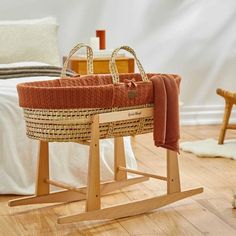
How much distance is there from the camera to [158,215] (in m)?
3.30

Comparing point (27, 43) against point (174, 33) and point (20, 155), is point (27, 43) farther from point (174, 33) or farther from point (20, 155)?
point (20, 155)

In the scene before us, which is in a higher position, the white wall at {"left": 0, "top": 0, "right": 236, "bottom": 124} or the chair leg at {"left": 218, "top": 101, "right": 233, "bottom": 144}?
the white wall at {"left": 0, "top": 0, "right": 236, "bottom": 124}

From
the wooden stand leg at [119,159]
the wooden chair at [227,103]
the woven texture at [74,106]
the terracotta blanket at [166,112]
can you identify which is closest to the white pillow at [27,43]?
the wooden chair at [227,103]

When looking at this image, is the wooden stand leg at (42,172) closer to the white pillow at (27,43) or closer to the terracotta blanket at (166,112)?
the terracotta blanket at (166,112)

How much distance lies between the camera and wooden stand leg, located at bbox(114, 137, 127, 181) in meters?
3.75

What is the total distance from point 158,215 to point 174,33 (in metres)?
2.87

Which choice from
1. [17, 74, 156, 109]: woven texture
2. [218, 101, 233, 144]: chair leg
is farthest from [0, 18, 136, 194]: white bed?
[218, 101, 233, 144]: chair leg

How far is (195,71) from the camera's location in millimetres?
5980

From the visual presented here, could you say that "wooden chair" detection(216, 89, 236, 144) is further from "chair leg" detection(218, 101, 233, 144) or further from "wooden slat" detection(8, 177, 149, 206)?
"wooden slat" detection(8, 177, 149, 206)

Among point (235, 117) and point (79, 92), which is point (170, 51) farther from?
point (79, 92)

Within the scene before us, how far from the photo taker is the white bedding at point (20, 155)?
3.65m

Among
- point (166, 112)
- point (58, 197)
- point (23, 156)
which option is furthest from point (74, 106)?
point (23, 156)

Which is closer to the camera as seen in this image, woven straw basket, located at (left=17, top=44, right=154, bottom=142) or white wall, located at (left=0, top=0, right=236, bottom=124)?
woven straw basket, located at (left=17, top=44, right=154, bottom=142)

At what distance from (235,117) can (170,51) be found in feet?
2.66
